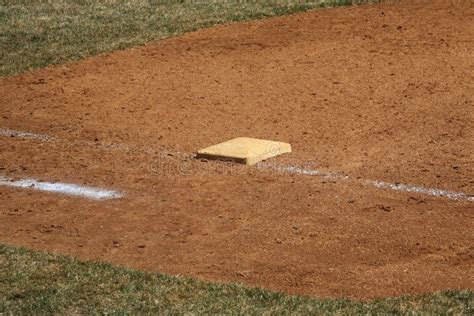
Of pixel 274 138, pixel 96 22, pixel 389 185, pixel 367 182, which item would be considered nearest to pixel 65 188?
pixel 274 138

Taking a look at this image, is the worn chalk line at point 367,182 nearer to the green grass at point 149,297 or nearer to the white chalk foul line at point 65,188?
the white chalk foul line at point 65,188

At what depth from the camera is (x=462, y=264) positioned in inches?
283

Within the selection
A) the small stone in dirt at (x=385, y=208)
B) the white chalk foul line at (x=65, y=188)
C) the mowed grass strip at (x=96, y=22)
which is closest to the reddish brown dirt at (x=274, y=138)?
the small stone in dirt at (x=385, y=208)

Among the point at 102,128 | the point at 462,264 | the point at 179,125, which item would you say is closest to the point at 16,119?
the point at 102,128

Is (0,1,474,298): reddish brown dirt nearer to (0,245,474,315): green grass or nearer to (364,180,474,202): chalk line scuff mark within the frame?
(364,180,474,202): chalk line scuff mark

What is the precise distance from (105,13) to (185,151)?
19.2 ft

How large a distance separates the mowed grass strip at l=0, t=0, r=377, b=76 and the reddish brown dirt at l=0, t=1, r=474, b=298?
1.57ft

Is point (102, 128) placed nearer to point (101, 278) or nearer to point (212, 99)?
point (212, 99)

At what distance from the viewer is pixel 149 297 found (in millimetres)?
6734

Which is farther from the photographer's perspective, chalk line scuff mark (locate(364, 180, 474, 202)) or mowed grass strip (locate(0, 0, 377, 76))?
mowed grass strip (locate(0, 0, 377, 76))

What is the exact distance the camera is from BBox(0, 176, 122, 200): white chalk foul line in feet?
28.5

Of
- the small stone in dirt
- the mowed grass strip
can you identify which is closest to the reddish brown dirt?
the small stone in dirt

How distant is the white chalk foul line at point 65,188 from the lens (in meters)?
8.70

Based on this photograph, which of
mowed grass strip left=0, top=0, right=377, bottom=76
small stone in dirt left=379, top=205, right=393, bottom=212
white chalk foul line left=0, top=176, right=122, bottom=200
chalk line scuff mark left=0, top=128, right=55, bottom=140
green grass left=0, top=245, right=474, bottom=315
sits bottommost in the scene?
mowed grass strip left=0, top=0, right=377, bottom=76
